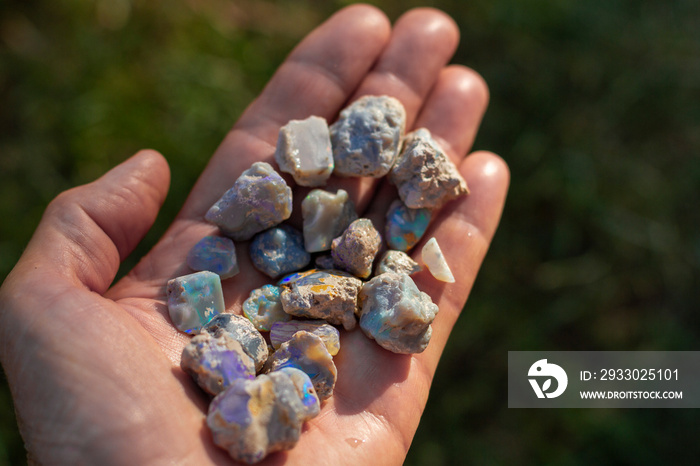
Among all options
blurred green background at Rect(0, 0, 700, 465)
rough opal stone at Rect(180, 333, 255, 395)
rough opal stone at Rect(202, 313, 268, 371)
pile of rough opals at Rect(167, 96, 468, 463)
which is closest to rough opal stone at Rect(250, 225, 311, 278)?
pile of rough opals at Rect(167, 96, 468, 463)

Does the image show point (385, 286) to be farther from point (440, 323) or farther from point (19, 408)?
point (19, 408)

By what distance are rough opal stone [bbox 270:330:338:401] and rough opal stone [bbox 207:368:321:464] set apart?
4.4 inches

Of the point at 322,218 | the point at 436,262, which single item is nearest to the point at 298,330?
the point at 322,218

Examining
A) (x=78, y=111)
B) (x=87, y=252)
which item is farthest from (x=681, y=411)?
(x=78, y=111)

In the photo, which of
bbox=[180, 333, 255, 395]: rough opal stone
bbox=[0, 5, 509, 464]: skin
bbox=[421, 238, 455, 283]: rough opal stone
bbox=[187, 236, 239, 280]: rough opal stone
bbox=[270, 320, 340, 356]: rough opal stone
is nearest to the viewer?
bbox=[0, 5, 509, 464]: skin

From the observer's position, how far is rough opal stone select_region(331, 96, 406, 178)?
2.28 m

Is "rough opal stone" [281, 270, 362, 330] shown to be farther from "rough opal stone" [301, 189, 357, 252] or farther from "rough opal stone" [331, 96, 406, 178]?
"rough opal stone" [331, 96, 406, 178]

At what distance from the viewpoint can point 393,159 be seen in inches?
91.7

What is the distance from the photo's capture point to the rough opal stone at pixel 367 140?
2.28 m

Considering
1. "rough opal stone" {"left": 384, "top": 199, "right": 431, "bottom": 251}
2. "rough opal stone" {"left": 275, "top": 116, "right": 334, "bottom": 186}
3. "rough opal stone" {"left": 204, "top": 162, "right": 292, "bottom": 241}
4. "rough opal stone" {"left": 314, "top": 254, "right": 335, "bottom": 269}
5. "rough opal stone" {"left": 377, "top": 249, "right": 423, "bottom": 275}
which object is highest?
"rough opal stone" {"left": 275, "top": 116, "right": 334, "bottom": 186}

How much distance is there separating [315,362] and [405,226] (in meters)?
0.69

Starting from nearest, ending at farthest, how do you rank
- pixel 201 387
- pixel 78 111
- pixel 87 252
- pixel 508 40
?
pixel 201 387, pixel 87 252, pixel 78 111, pixel 508 40

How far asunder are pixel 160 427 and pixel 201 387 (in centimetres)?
20

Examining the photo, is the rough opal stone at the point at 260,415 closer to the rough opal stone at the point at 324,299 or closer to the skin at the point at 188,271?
the skin at the point at 188,271
